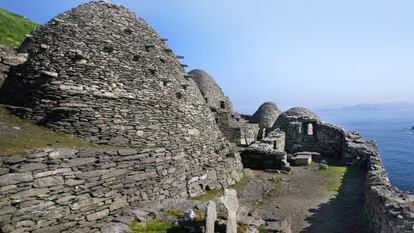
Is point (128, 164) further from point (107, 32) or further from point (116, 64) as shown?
point (107, 32)

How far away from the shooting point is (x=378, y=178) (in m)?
12.3

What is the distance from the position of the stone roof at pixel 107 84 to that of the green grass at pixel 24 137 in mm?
462

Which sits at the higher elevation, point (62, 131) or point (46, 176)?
point (62, 131)

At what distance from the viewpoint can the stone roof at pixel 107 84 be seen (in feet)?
38.7

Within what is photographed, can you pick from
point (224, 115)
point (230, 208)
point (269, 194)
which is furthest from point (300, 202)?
point (224, 115)

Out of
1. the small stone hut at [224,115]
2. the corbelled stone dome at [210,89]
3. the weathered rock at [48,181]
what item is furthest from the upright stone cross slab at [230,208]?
the corbelled stone dome at [210,89]

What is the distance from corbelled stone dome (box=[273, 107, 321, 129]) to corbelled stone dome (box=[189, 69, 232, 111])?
5.58 meters

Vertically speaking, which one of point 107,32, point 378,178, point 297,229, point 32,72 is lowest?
point 297,229

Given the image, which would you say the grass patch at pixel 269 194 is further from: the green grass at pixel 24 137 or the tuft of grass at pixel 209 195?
the green grass at pixel 24 137

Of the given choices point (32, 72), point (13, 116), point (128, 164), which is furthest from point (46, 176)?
point (32, 72)

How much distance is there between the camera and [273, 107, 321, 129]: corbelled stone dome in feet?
89.0

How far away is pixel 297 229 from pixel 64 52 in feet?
31.0

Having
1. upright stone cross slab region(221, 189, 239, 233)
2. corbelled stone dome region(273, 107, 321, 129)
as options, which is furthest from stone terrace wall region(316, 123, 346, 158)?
upright stone cross slab region(221, 189, 239, 233)

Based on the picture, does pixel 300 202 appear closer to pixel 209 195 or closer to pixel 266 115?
pixel 209 195
